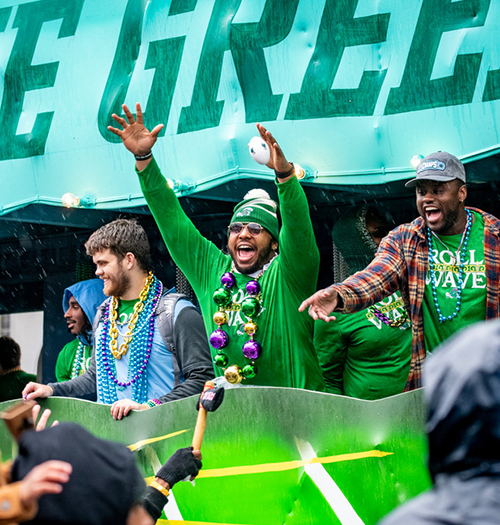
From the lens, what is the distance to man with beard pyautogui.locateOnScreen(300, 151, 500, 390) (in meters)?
3.20

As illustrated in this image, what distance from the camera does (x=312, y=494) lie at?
2.81 m

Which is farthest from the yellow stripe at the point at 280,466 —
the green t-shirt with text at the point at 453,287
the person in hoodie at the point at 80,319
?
the person in hoodie at the point at 80,319

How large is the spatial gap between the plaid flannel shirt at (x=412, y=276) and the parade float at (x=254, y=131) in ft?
1.64

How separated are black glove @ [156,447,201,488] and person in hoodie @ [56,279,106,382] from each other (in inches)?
114

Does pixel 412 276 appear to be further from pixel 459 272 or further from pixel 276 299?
pixel 276 299

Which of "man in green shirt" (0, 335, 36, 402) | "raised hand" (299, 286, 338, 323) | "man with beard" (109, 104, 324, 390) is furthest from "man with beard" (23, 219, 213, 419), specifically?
"man in green shirt" (0, 335, 36, 402)

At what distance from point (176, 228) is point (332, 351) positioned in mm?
1072

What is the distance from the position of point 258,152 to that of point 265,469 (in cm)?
124

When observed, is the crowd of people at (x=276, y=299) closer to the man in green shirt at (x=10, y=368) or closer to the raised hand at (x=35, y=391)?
the raised hand at (x=35, y=391)

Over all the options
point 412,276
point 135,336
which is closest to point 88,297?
point 135,336

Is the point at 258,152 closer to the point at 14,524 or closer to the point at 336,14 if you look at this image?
the point at 336,14

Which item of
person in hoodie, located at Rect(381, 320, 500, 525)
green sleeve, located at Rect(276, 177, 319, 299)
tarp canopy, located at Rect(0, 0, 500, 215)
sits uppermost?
tarp canopy, located at Rect(0, 0, 500, 215)

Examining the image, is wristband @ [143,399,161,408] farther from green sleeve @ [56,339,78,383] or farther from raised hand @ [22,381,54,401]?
green sleeve @ [56,339,78,383]

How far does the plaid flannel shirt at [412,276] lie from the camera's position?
10.4 feet
